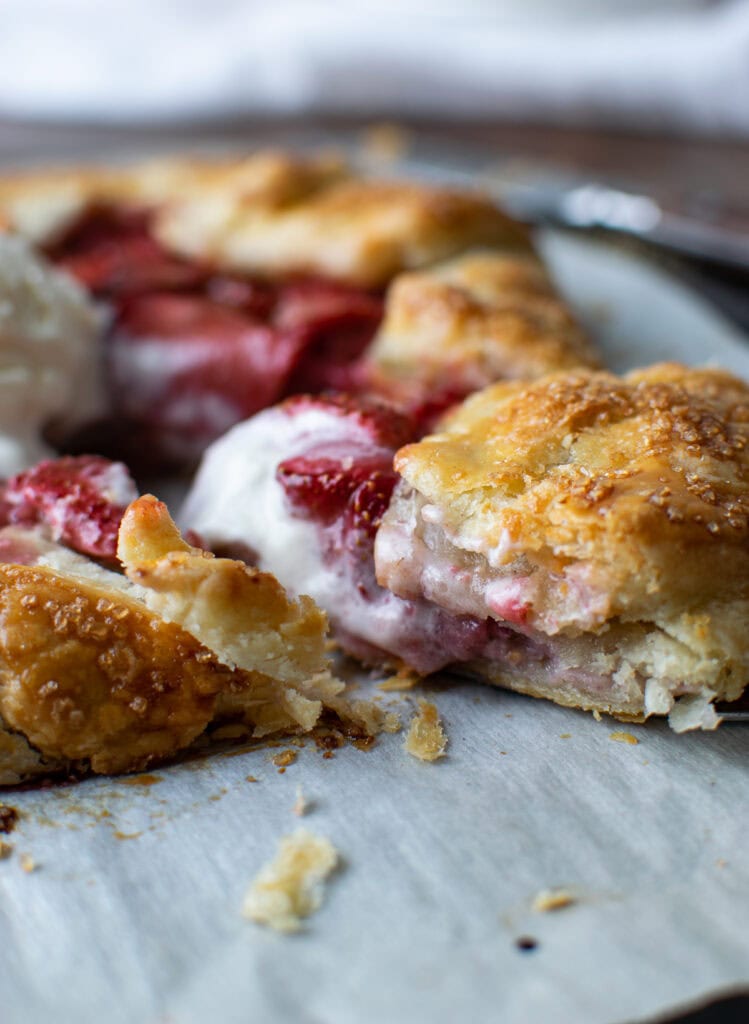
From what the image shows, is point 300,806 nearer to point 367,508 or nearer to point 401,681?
point 401,681

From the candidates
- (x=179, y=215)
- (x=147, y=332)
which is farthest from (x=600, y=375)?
(x=179, y=215)

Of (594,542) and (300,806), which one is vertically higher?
(594,542)

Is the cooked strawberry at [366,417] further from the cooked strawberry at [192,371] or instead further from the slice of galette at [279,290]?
the cooked strawberry at [192,371]

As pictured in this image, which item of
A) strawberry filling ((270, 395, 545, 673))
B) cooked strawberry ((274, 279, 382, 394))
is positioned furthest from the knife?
strawberry filling ((270, 395, 545, 673))

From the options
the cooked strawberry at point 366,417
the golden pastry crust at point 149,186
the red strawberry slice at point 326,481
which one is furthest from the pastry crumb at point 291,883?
the golden pastry crust at point 149,186

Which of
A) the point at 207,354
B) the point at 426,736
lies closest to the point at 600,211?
the point at 207,354
